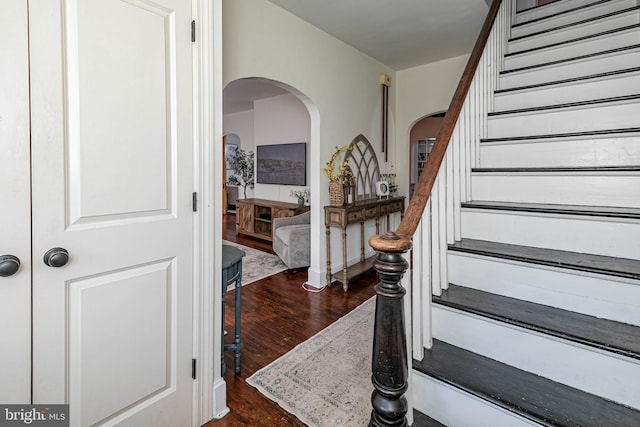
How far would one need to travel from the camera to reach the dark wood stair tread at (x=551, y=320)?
44.7 inches

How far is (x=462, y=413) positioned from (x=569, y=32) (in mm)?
3097

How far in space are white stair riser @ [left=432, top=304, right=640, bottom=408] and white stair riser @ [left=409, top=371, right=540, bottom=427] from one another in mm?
259

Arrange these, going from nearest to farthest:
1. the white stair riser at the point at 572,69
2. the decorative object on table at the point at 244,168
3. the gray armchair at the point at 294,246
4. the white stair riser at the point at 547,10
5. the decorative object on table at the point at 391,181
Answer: the white stair riser at the point at 572,69 → the white stair riser at the point at 547,10 → the gray armchair at the point at 294,246 → the decorative object on table at the point at 391,181 → the decorative object on table at the point at 244,168

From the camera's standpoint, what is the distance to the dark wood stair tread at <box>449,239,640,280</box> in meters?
1.28

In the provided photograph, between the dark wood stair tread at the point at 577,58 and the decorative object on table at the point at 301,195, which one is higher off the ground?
the dark wood stair tread at the point at 577,58

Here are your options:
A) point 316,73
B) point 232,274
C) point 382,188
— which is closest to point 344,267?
point 382,188

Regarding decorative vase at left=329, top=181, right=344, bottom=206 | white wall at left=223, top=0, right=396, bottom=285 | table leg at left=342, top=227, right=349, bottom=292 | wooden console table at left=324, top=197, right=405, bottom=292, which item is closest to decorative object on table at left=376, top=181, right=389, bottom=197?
wooden console table at left=324, top=197, right=405, bottom=292

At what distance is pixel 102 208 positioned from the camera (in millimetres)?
1269

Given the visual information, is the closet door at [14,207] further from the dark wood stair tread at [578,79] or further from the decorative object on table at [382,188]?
the decorative object on table at [382,188]

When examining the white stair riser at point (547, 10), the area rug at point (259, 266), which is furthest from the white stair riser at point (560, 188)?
the area rug at point (259, 266)

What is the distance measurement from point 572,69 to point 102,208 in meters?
3.09

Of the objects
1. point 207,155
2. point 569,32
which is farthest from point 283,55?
point 569,32

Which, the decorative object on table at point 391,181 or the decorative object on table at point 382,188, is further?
the decorative object on table at point 391,181

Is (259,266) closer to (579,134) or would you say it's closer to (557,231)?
(557,231)
